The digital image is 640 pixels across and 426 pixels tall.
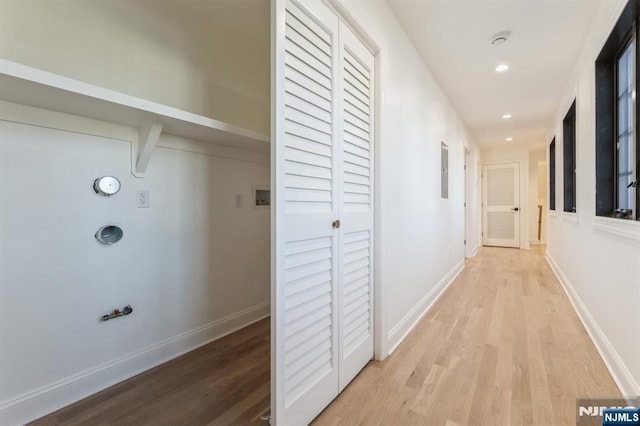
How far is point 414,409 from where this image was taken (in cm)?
146

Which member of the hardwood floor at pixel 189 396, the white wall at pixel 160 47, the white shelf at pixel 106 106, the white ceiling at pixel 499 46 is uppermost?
the white ceiling at pixel 499 46

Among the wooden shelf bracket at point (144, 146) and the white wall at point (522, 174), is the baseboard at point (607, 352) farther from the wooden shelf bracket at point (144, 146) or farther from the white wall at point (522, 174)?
the white wall at point (522, 174)

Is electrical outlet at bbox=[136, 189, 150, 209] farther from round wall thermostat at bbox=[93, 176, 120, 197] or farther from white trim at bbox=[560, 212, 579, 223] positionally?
white trim at bbox=[560, 212, 579, 223]

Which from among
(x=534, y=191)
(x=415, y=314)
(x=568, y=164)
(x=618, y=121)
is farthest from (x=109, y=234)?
(x=534, y=191)

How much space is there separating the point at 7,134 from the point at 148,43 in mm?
944

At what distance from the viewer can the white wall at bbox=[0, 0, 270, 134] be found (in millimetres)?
1432

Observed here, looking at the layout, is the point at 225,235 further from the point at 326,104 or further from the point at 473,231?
the point at 473,231

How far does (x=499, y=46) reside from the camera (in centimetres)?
255

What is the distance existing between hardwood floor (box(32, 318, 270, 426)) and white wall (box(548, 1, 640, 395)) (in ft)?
6.52

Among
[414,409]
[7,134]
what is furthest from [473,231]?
[7,134]

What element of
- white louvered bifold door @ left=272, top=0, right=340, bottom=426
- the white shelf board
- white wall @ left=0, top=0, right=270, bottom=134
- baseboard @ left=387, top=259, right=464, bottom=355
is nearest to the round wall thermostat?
the white shelf board

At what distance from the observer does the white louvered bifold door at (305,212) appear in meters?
1.19

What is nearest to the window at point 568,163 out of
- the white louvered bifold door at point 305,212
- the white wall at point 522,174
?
the white wall at point 522,174

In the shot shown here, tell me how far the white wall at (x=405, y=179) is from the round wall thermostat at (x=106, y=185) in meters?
1.60
